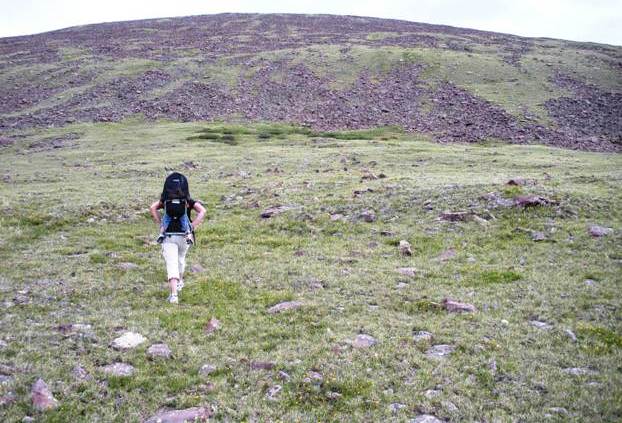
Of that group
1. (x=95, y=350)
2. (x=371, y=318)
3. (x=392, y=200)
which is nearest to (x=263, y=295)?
(x=371, y=318)

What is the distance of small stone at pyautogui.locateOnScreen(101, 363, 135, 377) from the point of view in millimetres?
9359

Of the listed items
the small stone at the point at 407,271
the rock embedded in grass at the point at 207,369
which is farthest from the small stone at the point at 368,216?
the rock embedded in grass at the point at 207,369

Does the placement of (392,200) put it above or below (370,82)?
below

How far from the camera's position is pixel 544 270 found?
51.1 feet

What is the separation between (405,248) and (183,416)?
11502mm

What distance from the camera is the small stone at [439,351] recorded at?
1026 centimetres

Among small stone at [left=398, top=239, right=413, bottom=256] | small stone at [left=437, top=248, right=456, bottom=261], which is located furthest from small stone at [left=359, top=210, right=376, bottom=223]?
small stone at [left=437, top=248, right=456, bottom=261]

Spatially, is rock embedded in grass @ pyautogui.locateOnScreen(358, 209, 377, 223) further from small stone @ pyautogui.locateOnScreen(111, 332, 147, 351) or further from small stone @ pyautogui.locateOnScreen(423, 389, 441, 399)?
small stone @ pyautogui.locateOnScreen(423, 389, 441, 399)

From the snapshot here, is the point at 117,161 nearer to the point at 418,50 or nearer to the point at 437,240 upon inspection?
the point at 437,240

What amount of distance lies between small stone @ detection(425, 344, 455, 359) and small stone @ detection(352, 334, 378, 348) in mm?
1176

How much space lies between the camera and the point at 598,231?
18.4 metres

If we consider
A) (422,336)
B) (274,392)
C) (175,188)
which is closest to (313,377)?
(274,392)

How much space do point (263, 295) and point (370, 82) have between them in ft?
204

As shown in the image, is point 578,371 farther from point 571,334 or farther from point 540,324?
point 540,324
